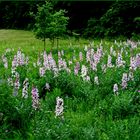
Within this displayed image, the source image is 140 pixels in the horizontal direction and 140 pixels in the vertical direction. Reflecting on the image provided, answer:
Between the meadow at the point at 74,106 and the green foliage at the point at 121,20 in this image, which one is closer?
the meadow at the point at 74,106

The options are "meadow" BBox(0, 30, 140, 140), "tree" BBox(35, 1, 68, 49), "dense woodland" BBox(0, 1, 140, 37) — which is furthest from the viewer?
"dense woodland" BBox(0, 1, 140, 37)

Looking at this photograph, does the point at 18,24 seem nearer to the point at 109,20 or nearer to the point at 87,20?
the point at 87,20

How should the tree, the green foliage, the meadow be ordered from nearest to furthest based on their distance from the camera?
the meadow → the tree → the green foliage

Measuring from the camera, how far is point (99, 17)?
2847cm

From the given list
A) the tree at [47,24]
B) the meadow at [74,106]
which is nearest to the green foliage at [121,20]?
the tree at [47,24]

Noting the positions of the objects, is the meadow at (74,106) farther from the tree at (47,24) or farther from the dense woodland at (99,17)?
the dense woodland at (99,17)

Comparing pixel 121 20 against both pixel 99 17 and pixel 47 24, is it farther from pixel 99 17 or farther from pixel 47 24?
pixel 47 24

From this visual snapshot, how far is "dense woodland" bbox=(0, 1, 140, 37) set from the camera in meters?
25.0

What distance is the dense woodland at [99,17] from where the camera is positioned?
25000mm

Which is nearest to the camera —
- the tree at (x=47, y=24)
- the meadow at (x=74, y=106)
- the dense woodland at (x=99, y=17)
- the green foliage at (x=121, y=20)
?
the meadow at (x=74, y=106)

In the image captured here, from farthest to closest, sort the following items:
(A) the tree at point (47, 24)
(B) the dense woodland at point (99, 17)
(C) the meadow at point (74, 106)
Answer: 1. (B) the dense woodland at point (99, 17)
2. (A) the tree at point (47, 24)
3. (C) the meadow at point (74, 106)

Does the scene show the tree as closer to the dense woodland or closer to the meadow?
the dense woodland

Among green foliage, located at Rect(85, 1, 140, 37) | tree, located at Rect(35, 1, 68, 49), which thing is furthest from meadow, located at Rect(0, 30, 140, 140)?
green foliage, located at Rect(85, 1, 140, 37)

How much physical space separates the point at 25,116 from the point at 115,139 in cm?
156
